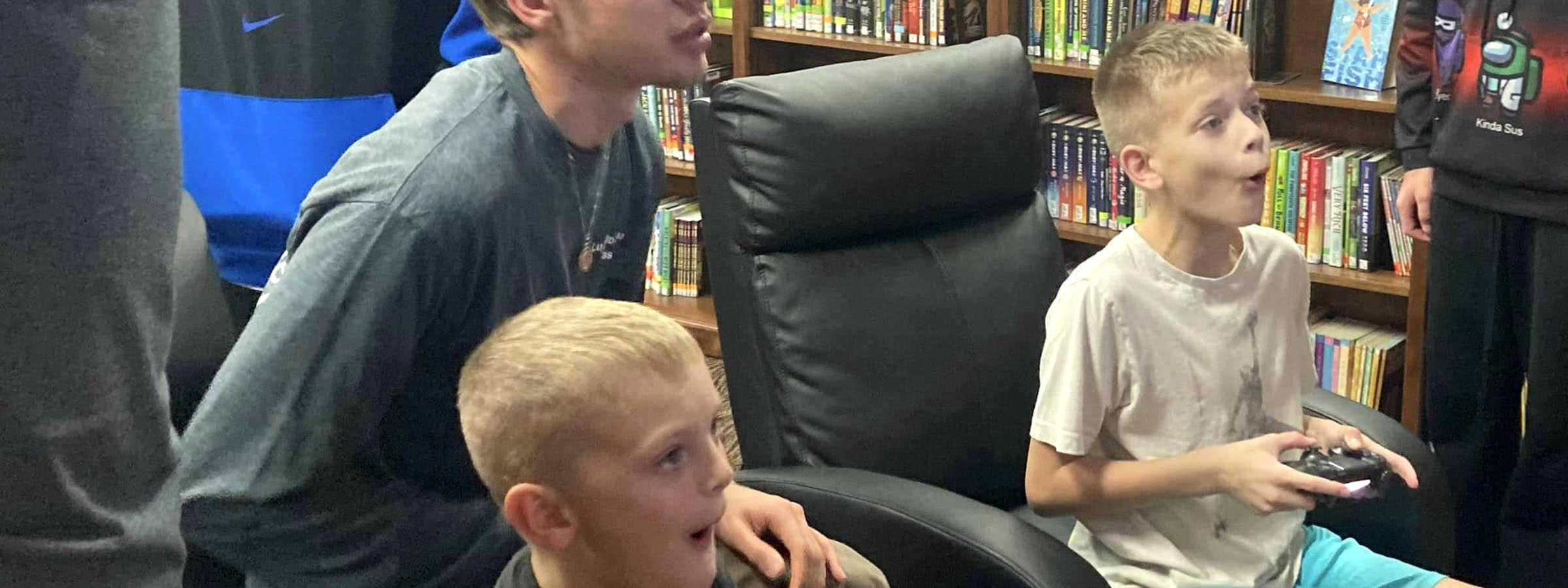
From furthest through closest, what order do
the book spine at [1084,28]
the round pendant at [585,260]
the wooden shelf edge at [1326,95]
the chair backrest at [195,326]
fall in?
the book spine at [1084,28], the wooden shelf edge at [1326,95], the chair backrest at [195,326], the round pendant at [585,260]

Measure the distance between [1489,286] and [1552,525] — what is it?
37cm

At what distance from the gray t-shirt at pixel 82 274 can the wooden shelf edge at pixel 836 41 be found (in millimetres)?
2583

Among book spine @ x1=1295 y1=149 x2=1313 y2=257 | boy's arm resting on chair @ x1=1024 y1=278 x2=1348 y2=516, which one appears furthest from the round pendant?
book spine @ x1=1295 y1=149 x2=1313 y2=257

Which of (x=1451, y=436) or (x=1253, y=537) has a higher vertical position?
(x=1253, y=537)

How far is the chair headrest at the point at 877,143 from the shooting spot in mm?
1725

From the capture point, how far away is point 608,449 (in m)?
1.05

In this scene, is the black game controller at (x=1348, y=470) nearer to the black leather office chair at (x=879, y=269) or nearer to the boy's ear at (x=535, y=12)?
the black leather office chair at (x=879, y=269)

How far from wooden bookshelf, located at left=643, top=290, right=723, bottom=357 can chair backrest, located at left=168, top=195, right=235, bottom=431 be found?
1.78 metres

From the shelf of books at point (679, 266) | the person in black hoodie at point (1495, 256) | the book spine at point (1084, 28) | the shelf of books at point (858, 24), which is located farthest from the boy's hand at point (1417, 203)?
the shelf of books at point (679, 266)

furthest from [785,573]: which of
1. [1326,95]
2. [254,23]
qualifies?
[1326,95]

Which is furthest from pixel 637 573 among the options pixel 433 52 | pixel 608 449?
pixel 433 52

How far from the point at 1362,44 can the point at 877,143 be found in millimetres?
1304

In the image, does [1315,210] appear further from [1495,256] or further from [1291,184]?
[1495,256]

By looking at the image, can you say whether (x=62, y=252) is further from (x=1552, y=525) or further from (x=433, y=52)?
(x=1552, y=525)
